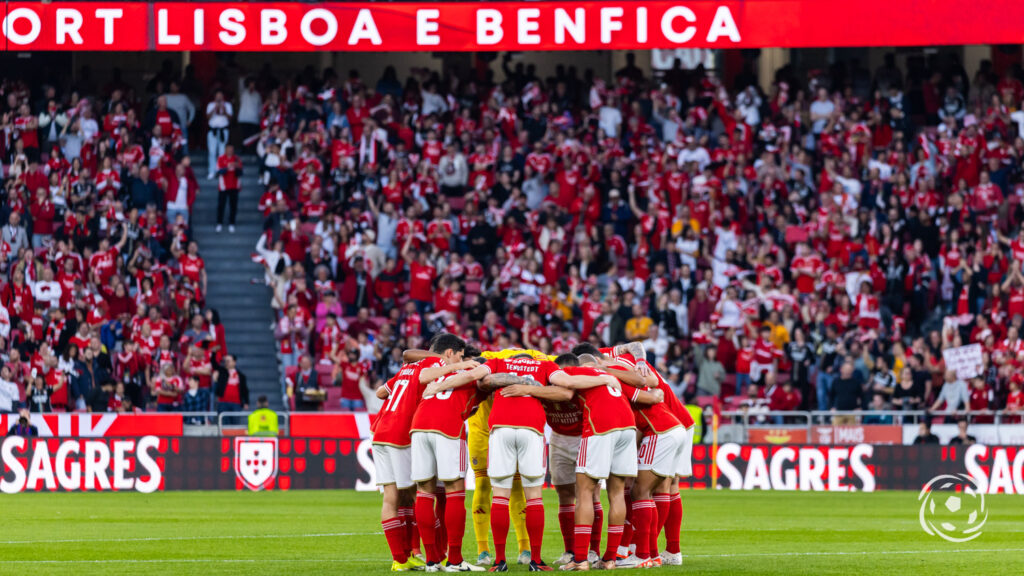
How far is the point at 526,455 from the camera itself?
42.8ft

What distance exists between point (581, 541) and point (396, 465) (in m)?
1.56

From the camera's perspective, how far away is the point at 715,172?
31.8 meters

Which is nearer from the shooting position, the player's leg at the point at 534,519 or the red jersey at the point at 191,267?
the player's leg at the point at 534,519

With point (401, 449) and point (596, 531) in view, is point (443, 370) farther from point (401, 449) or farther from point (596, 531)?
point (596, 531)

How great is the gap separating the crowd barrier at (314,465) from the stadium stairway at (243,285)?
10.6 ft

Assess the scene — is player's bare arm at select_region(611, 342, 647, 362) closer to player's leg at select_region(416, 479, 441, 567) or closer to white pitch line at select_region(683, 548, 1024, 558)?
white pitch line at select_region(683, 548, 1024, 558)

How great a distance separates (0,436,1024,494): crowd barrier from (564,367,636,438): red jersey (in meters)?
12.9

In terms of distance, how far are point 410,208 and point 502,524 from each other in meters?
18.4

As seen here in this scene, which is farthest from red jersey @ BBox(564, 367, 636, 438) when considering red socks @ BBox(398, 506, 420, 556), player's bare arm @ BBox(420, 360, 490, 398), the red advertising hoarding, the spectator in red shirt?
the spectator in red shirt

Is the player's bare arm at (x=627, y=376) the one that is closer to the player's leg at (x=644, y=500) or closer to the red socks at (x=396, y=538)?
the player's leg at (x=644, y=500)

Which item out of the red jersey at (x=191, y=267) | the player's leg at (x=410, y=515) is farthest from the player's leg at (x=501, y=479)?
the red jersey at (x=191, y=267)

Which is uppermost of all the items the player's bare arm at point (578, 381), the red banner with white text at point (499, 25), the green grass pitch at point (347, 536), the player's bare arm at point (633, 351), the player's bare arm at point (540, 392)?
the red banner with white text at point (499, 25)

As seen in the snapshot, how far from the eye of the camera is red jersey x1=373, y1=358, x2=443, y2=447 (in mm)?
13367

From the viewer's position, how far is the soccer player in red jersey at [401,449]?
13258 mm
